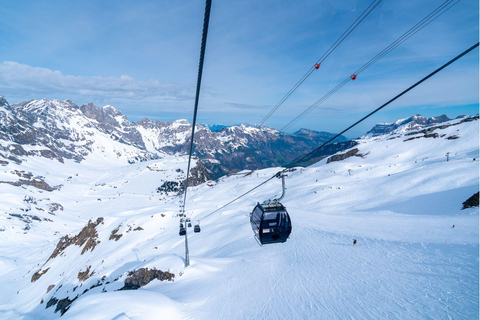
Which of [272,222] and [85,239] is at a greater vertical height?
[272,222]

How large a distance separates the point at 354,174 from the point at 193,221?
173 ft

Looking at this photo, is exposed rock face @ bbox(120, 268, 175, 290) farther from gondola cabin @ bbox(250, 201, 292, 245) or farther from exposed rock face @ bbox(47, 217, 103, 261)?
exposed rock face @ bbox(47, 217, 103, 261)

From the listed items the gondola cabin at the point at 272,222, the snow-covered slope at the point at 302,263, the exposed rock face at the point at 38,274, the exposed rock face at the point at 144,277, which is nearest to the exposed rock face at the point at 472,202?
the snow-covered slope at the point at 302,263

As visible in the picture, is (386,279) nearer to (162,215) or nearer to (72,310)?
(72,310)

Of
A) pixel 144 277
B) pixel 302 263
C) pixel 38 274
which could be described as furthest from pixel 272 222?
pixel 38 274

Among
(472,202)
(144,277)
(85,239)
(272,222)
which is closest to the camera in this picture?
(272,222)

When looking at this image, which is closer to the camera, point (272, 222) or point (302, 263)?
point (272, 222)

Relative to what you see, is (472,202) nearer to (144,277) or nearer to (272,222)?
(272,222)

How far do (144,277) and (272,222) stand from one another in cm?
1984

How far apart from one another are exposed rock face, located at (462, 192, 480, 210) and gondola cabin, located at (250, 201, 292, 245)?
32.8 meters

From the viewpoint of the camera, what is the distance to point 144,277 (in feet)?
83.3

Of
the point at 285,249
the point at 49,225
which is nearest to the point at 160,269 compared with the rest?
the point at 285,249

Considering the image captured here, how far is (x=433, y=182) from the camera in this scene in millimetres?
42750

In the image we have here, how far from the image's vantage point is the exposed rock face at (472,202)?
2975 cm
